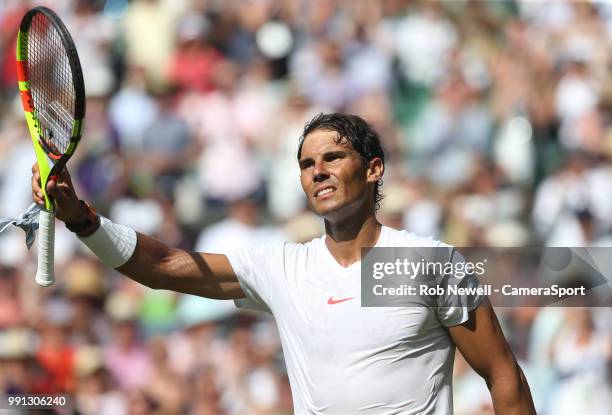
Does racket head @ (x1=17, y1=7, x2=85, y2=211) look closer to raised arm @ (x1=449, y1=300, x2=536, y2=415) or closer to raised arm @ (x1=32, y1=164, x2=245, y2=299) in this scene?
raised arm @ (x1=32, y1=164, x2=245, y2=299)

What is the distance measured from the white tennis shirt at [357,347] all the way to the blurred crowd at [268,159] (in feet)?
10.5

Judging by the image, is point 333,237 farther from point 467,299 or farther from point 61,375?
point 61,375

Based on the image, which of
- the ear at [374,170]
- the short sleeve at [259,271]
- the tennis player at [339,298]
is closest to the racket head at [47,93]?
the tennis player at [339,298]

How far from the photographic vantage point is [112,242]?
4.50 metres

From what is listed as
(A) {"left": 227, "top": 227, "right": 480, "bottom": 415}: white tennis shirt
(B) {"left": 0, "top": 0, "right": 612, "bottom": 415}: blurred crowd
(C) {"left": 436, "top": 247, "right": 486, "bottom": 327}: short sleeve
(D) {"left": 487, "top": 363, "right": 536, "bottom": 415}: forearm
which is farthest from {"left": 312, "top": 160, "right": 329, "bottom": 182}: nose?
(B) {"left": 0, "top": 0, "right": 612, "bottom": 415}: blurred crowd

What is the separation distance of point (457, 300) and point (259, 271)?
84 centimetres

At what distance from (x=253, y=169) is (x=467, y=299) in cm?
567

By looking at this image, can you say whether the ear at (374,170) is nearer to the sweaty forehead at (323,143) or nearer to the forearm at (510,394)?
the sweaty forehead at (323,143)

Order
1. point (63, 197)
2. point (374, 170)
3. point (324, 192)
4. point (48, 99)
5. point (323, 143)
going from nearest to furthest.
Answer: point (63, 197) < point (324, 192) < point (323, 143) < point (374, 170) < point (48, 99)

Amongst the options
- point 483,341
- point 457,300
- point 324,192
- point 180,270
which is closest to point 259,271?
point 180,270

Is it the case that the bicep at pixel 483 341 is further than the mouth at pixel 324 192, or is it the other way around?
the mouth at pixel 324 192

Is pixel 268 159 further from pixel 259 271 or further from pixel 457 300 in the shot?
pixel 457 300

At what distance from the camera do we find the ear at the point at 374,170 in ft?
15.6

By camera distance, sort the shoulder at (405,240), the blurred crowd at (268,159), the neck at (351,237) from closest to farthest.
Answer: the shoulder at (405,240), the neck at (351,237), the blurred crowd at (268,159)
